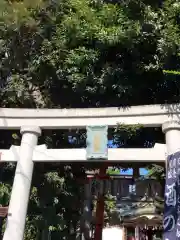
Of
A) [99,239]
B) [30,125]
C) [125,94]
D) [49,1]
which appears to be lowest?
[99,239]

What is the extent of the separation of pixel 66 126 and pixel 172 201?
261cm

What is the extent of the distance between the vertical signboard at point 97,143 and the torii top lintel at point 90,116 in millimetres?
149

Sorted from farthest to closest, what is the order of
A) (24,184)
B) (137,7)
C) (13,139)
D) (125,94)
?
1. (13,139)
2. (125,94)
3. (137,7)
4. (24,184)

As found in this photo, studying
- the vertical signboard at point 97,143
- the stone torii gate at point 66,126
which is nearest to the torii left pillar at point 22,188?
the stone torii gate at point 66,126

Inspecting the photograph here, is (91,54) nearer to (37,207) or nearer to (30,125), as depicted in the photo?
(30,125)

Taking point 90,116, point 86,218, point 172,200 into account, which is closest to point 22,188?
point 90,116

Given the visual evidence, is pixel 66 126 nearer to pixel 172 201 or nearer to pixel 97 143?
pixel 97 143

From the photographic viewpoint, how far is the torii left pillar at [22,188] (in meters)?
6.24

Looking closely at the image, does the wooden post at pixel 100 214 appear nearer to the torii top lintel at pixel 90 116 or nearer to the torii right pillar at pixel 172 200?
the torii top lintel at pixel 90 116

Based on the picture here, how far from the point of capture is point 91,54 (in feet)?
23.9

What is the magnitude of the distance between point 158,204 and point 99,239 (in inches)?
80.1

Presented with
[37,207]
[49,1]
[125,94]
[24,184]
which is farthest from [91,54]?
[37,207]

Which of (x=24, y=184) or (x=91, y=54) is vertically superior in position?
(x=91, y=54)

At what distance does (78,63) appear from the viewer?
7.34m
